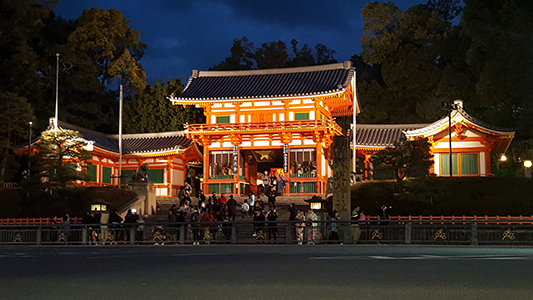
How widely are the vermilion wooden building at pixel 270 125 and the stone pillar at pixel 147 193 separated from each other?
849 centimetres

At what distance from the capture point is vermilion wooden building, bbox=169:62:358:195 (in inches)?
1681

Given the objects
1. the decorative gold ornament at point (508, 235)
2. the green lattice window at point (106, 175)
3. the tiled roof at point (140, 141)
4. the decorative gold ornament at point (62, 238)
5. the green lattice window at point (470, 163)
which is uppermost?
the tiled roof at point (140, 141)

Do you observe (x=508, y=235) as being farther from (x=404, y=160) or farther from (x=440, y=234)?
(x=404, y=160)

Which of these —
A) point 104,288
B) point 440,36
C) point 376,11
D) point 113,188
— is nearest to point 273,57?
point 376,11

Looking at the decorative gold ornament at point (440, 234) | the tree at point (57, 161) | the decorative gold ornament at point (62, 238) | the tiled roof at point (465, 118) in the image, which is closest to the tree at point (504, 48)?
the tiled roof at point (465, 118)

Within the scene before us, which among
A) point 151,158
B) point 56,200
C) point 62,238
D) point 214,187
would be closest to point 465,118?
point 214,187

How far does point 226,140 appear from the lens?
1763 inches

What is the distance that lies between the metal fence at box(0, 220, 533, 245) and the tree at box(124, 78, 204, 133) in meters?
32.3

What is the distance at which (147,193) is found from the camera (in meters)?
35.1

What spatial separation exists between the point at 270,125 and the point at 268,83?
17.2ft

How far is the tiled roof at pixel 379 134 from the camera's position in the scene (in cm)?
4434

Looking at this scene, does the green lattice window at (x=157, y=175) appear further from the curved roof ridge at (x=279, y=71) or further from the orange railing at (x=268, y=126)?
the curved roof ridge at (x=279, y=71)

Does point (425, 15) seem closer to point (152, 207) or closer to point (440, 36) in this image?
point (440, 36)

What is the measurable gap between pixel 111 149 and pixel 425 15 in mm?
26605
